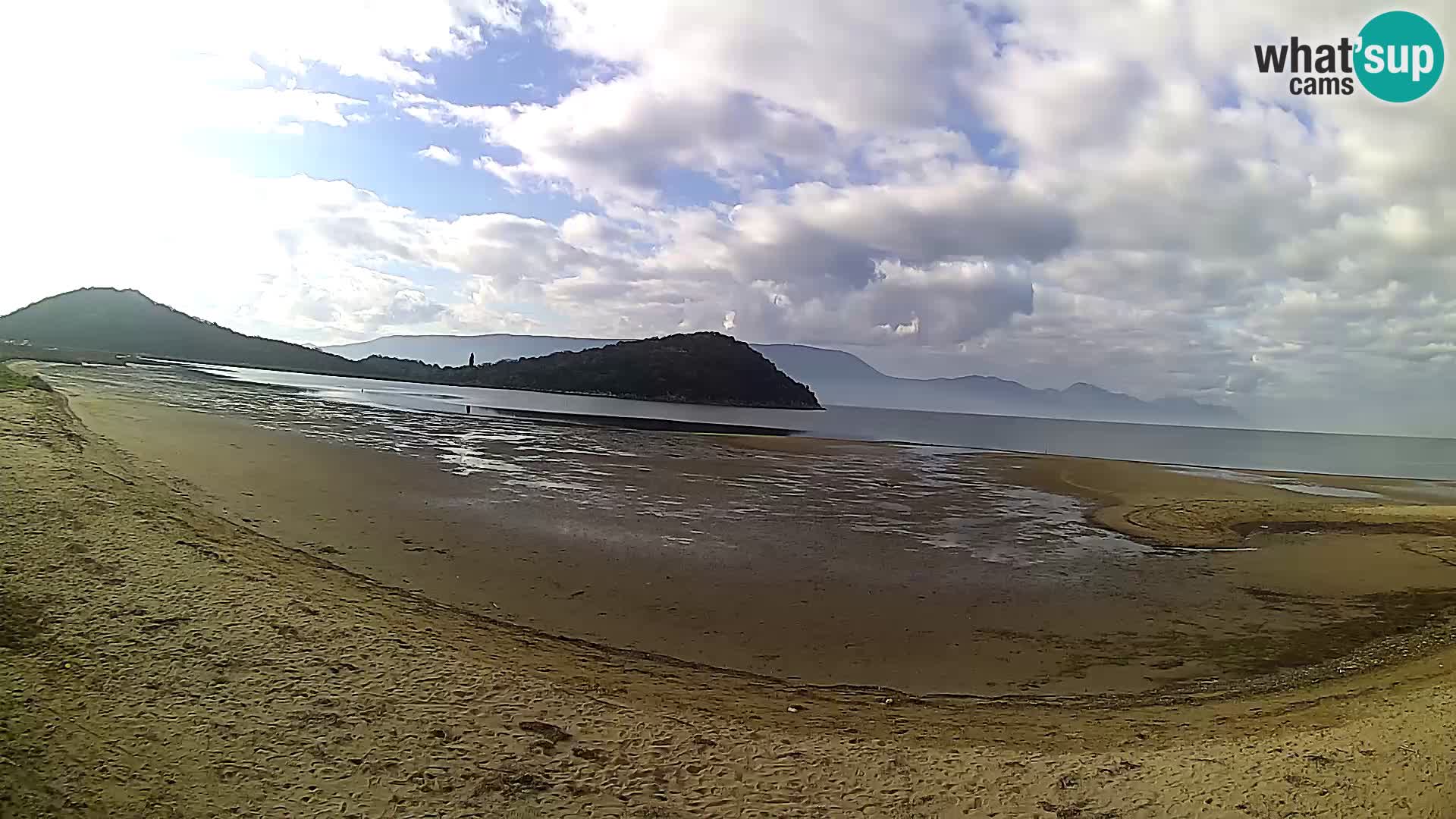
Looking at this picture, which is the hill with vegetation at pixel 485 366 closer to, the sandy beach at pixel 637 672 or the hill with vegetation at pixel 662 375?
the hill with vegetation at pixel 662 375

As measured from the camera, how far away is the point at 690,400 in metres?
155

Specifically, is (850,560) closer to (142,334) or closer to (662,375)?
(662,375)

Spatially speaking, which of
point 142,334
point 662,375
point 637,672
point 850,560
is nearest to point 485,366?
point 662,375

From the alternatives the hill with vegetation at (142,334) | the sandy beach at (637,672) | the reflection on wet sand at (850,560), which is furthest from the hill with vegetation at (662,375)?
the sandy beach at (637,672)

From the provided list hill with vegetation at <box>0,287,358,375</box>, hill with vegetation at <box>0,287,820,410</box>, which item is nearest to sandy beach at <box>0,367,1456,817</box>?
hill with vegetation at <box>0,287,820,410</box>

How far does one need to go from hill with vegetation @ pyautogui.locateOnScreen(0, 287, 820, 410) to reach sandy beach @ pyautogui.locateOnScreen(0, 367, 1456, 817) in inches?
5303

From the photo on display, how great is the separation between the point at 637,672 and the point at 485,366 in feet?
622

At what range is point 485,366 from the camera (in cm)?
18862

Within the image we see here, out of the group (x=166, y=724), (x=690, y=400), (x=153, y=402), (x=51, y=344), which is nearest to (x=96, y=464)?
(x=166, y=724)

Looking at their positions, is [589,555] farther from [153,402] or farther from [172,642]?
[153,402]

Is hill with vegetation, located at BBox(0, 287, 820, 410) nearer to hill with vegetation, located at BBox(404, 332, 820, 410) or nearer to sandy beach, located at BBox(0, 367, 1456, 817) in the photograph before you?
hill with vegetation, located at BBox(404, 332, 820, 410)

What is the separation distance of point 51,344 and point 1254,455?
179 metres

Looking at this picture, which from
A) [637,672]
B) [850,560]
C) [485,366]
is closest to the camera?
[637,672]

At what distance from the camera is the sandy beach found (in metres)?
5.96
